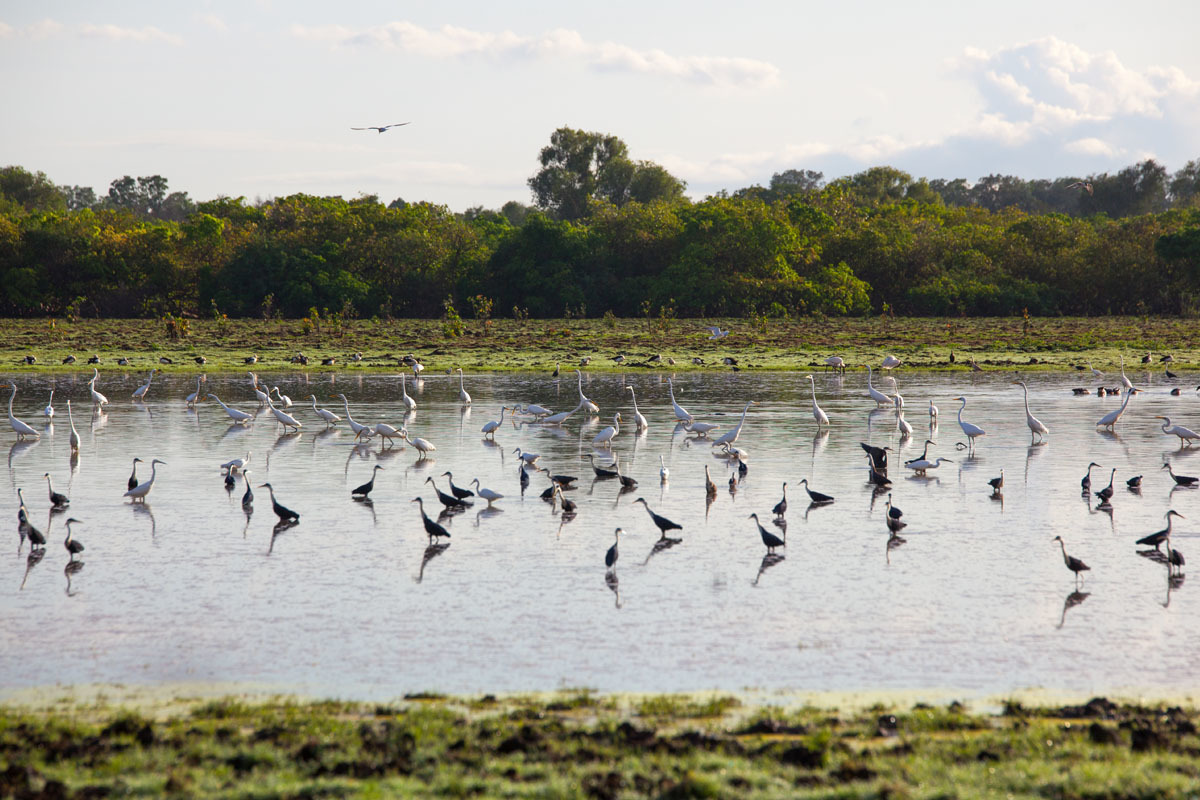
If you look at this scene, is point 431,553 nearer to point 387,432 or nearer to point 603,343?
point 387,432

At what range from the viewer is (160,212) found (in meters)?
150

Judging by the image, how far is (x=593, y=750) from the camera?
6.74 m

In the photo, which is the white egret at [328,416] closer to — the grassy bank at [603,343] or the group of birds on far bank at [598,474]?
the group of birds on far bank at [598,474]

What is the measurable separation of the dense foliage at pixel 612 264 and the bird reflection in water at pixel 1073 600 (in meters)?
45.3

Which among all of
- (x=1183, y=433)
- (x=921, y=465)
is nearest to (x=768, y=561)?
(x=921, y=465)

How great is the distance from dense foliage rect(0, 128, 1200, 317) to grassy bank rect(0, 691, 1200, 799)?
159ft

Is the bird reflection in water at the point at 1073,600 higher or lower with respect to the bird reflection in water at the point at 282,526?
higher

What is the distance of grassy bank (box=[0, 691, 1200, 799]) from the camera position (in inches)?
245

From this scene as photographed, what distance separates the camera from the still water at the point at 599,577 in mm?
8602

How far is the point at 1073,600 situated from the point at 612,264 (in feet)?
171

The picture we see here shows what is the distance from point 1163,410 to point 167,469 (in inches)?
806

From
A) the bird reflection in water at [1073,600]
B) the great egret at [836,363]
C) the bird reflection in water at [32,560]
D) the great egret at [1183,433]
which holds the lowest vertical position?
the bird reflection in water at [32,560]

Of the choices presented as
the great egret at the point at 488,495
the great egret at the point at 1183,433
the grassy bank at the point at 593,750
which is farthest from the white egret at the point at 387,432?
the great egret at the point at 1183,433

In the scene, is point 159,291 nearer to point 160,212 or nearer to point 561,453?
point 561,453
